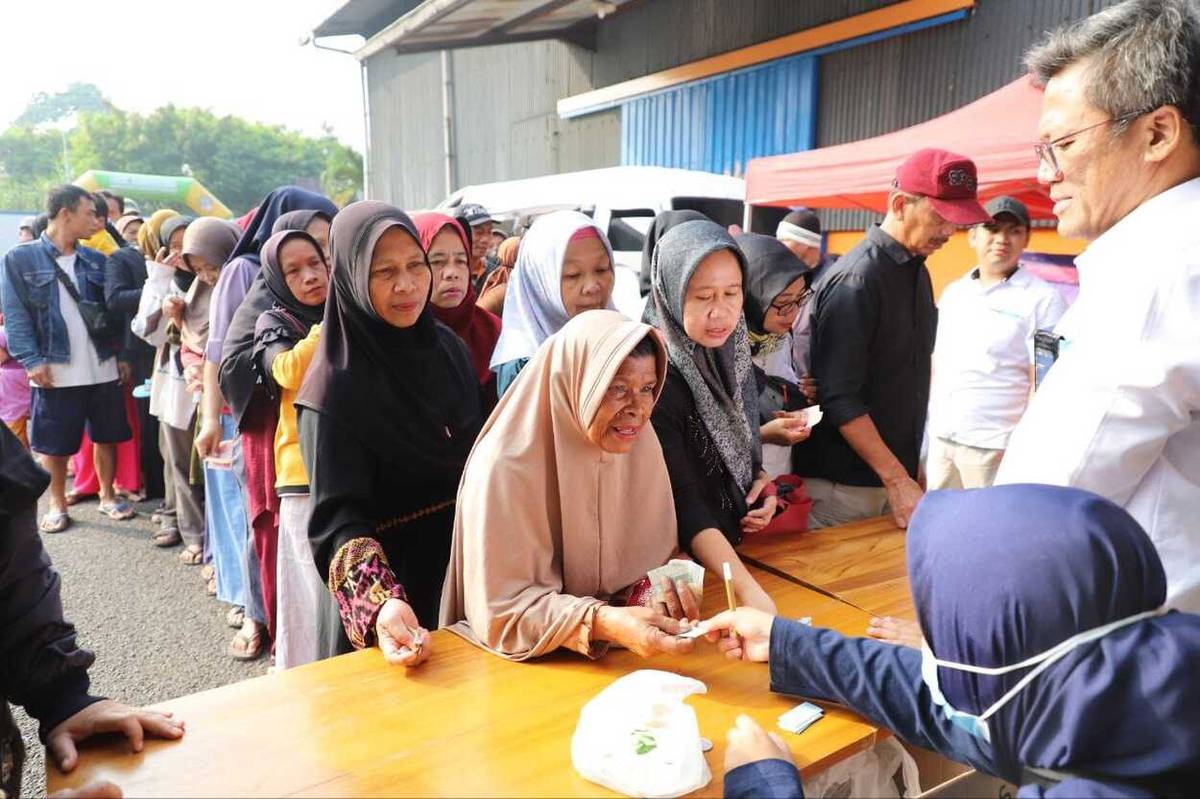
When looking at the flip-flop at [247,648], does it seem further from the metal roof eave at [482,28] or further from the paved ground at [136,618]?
the metal roof eave at [482,28]

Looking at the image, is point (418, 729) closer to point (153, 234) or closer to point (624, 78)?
point (153, 234)

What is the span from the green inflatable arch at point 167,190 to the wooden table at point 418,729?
16464 millimetres

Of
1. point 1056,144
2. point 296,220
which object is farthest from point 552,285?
point 1056,144

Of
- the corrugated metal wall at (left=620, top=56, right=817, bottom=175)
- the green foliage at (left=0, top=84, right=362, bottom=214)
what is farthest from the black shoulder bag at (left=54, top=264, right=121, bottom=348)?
the green foliage at (left=0, top=84, right=362, bottom=214)

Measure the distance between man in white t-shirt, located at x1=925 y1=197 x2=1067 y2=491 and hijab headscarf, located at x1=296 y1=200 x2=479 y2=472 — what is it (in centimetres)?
256

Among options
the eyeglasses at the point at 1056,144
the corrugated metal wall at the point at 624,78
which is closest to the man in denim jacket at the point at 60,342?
the eyeglasses at the point at 1056,144

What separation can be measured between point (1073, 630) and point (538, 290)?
1856 mm

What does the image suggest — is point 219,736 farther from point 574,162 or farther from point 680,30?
point 574,162

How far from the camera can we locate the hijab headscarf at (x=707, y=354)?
2012 mm

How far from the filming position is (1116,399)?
118 cm

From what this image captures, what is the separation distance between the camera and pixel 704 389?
2027 millimetres

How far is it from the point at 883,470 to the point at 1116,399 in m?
1.28

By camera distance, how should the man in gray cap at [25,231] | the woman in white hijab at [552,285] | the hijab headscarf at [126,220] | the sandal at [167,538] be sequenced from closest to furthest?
1. the woman in white hijab at [552,285]
2. the sandal at [167,538]
3. the man in gray cap at [25,231]
4. the hijab headscarf at [126,220]

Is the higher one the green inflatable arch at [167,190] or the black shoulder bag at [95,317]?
the green inflatable arch at [167,190]
